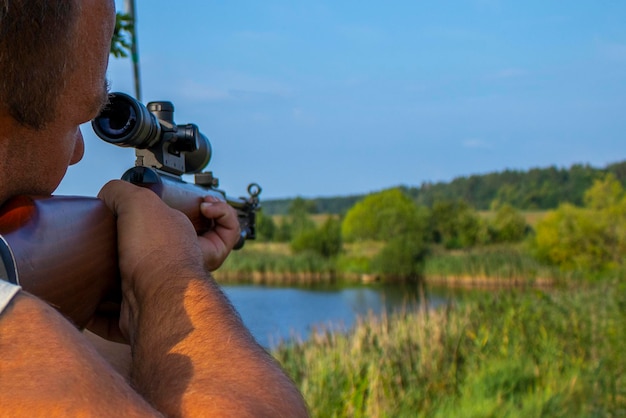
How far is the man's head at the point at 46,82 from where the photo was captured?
1.05 meters

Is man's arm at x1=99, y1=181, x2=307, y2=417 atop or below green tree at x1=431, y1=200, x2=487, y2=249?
below

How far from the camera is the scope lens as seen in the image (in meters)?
1.92

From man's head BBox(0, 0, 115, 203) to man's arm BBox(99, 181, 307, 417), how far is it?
0.66 ft

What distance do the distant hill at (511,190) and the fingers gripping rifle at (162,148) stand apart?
60.8m

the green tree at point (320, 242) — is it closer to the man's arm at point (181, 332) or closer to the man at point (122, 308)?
the man's arm at point (181, 332)

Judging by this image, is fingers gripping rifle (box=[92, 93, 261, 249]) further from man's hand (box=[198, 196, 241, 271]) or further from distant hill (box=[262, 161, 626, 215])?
distant hill (box=[262, 161, 626, 215])

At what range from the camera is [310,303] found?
1065 inches

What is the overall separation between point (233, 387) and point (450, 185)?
342 ft

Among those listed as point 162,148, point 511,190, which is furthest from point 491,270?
point 511,190

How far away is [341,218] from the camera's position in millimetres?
65750


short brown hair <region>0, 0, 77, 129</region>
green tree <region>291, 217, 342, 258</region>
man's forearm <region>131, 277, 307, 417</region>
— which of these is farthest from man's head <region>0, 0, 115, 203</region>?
green tree <region>291, 217, 342, 258</region>

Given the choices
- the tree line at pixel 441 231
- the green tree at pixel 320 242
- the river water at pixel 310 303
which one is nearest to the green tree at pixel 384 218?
the tree line at pixel 441 231

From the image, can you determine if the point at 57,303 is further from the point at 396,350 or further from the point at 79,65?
the point at 396,350

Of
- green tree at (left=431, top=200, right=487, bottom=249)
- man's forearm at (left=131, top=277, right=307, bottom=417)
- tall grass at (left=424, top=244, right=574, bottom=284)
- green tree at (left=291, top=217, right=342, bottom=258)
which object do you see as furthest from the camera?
green tree at (left=431, top=200, right=487, bottom=249)
